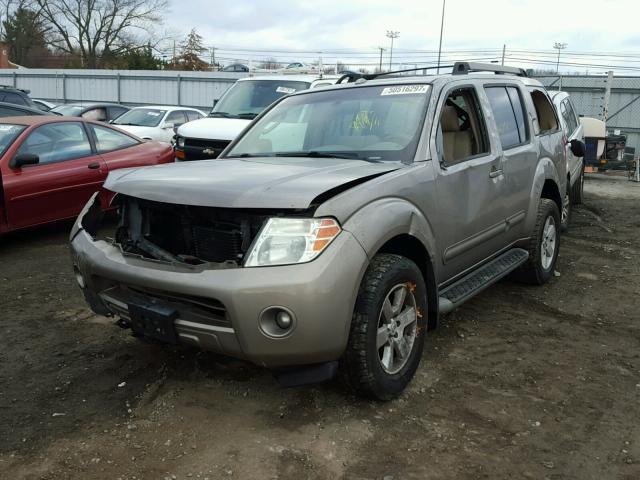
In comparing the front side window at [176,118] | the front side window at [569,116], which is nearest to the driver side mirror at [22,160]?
the front side window at [569,116]

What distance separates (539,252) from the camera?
5.19m

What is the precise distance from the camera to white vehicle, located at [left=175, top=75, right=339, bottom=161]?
348 inches

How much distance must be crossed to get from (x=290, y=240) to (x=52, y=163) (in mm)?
4815

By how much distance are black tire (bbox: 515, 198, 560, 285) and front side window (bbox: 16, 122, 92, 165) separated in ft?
16.6

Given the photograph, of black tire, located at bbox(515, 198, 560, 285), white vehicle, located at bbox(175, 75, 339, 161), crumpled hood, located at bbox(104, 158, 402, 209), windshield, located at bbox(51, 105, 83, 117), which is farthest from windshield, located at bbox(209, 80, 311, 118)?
windshield, located at bbox(51, 105, 83, 117)

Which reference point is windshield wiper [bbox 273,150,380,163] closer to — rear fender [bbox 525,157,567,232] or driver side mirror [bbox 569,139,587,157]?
rear fender [bbox 525,157,567,232]

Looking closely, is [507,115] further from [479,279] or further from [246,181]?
[246,181]

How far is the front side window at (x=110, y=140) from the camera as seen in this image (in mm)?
7289

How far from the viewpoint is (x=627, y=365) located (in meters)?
3.79

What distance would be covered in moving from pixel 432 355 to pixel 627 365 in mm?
1233

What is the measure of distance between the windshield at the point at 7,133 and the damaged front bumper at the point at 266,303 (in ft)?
13.9

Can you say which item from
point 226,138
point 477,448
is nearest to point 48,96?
point 226,138

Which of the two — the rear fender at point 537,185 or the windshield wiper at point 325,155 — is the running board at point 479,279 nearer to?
the rear fender at point 537,185

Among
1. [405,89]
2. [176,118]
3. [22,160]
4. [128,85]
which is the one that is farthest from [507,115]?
[128,85]
